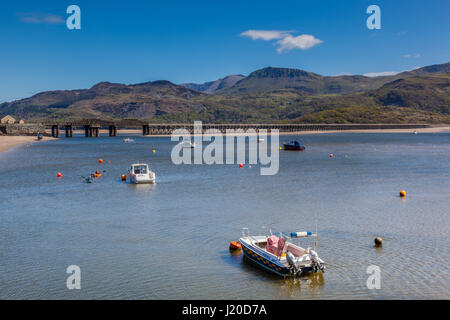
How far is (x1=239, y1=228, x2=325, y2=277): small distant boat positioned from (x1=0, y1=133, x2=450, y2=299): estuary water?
54cm

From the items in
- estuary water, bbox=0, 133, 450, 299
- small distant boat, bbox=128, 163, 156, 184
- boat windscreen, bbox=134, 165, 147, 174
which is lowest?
estuary water, bbox=0, 133, 450, 299

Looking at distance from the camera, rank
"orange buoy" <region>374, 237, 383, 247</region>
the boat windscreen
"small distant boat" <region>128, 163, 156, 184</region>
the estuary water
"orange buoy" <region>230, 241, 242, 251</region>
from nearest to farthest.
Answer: the estuary water → "orange buoy" <region>230, 241, 242, 251</region> → "orange buoy" <region>374, 237, 383, 247</region> → "small distant boat" <region>128, 163, 156, 184</region> → the boat windscreen

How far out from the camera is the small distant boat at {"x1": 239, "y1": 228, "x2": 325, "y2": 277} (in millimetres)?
23469

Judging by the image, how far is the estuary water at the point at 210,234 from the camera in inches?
895

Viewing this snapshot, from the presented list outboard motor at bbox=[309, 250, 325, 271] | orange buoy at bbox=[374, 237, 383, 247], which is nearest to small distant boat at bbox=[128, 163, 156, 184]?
orange buoy at bbox=[374, 237, 383, 247]

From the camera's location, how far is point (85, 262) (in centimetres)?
2638

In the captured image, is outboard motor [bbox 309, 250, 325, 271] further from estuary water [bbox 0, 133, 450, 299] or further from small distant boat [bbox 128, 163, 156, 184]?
small distant boat [bbox 128, 163, 156, 184]

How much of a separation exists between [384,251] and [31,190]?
40.2 m

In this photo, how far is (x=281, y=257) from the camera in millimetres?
24359

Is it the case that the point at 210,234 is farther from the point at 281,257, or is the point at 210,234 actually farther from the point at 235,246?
the point at 281,257

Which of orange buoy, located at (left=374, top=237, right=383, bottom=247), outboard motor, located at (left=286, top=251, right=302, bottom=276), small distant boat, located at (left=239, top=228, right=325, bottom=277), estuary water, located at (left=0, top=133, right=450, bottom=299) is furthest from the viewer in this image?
orange buoy, located at (left=374, top=237, right=383, bottom=247)

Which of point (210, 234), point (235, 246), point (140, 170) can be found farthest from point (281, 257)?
point (140, 170)
